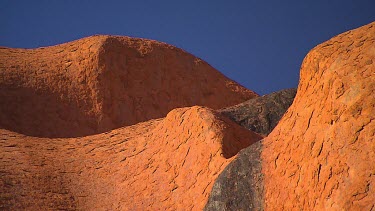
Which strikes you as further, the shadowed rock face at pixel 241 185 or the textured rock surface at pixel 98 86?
the textured rock surface at pixel 98 86

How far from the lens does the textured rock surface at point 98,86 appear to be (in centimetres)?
2444

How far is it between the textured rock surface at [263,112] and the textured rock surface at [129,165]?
1.78 metres

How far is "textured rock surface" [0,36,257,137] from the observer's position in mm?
24438

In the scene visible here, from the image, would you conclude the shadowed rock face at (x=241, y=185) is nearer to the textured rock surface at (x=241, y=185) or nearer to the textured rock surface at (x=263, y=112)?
the textured rock surface at (x=241, y=185)

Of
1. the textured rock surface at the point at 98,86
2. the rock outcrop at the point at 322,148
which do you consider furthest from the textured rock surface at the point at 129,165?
the textured rock surface at the point at 98,86

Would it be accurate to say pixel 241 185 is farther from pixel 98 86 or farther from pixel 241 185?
pixel 98 86

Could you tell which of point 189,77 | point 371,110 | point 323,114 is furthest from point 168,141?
point 189,77

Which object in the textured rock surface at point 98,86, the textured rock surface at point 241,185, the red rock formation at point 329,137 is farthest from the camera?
the textured rock surface at point 98,86

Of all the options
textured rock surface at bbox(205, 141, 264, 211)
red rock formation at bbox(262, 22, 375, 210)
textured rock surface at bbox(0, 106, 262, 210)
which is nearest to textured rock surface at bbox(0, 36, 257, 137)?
textured rock surface at bbox(0, 106, 262, 210)

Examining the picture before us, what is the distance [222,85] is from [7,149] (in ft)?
41.0

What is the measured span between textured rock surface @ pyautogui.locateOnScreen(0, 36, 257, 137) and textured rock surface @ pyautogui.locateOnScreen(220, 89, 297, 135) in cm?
752

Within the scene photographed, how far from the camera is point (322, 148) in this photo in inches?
454

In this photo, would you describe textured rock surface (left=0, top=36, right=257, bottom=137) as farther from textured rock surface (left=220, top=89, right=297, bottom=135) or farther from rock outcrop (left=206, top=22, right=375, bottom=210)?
rock outcrop (left=206, top=22, right=375, bottom=210)

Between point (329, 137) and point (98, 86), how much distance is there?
50.8 ft
